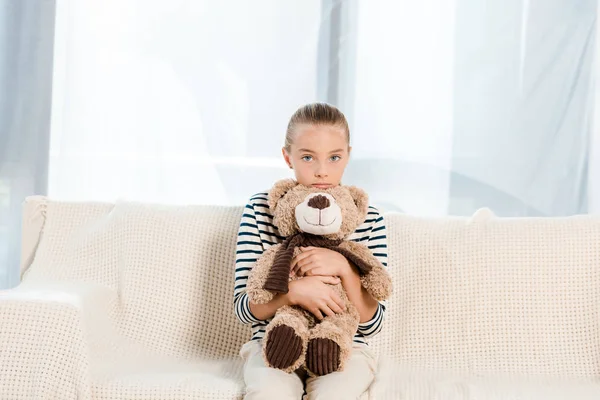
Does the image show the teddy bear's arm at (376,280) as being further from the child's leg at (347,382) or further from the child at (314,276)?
the child's leg at (347,382)

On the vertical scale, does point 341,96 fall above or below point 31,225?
above

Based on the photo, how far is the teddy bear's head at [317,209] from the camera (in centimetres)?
158

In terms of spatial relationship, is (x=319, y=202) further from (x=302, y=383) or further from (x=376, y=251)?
(x=302, y=383)

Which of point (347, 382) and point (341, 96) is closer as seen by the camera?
point (347, 382)

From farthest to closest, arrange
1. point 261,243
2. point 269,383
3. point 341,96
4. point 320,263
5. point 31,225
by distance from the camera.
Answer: point 341,96, point 31,225, point 261,243, point 320,263, point 269,383

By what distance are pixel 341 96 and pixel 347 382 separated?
135cm

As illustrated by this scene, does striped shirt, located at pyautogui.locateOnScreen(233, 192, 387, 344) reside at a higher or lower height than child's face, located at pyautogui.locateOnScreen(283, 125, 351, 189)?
lower

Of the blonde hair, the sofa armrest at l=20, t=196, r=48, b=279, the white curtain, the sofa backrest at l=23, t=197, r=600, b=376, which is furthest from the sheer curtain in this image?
the blonde hair

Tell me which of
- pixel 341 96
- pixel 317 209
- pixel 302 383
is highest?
pixel 341 96

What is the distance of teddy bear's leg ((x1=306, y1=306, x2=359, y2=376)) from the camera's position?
1.53m

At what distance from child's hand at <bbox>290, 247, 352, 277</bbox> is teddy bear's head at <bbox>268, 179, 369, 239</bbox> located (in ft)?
0.13

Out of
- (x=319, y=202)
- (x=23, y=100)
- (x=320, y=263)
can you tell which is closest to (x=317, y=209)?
(x=319, y=202)

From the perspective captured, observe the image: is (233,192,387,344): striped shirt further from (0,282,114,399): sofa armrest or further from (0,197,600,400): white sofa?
(0,282,114,399): sofa armrest

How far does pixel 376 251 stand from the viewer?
175cm
